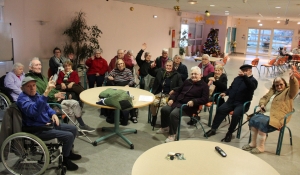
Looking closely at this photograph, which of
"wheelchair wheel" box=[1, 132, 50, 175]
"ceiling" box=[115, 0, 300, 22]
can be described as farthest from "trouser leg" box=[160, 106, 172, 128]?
"ceiling" box=[115, 0, 300, 22]

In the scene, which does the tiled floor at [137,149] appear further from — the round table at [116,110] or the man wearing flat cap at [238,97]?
the man wearing flat cap at [238,97]

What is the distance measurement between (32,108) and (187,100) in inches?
84.0

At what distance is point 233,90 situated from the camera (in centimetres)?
393

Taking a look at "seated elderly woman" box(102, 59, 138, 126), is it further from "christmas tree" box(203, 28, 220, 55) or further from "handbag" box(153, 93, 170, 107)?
"christmas tree" box(203, 28, 220, 55)

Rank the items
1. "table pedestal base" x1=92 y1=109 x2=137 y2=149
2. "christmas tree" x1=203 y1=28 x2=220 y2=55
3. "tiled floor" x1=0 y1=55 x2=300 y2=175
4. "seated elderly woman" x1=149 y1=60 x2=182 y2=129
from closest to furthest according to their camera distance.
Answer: "tiled floor" x1=0 y1=55 x2=300 y2=175
"table pedestal base" x1=92 y1=109 x2=137 y2=149
"seated elderly woman" x1=149 y1=60 x2=182 y2=129
"christmas tree" x1=203 y1=28 x2=220 y2=55

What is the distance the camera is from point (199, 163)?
6.17 feet

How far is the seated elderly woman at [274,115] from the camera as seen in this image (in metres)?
3.30

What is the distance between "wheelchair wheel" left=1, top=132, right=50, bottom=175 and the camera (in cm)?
244

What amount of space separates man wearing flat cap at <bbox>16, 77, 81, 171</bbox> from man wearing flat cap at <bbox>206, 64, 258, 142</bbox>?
218cm

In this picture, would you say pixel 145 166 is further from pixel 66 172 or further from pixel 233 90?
pixel 233 90

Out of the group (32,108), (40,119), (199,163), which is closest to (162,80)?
(40,119)

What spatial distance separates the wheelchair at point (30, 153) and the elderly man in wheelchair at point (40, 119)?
5 cm

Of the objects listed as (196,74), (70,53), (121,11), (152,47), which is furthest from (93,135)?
(152,47)

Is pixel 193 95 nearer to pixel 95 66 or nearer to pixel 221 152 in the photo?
pixel 221 152
